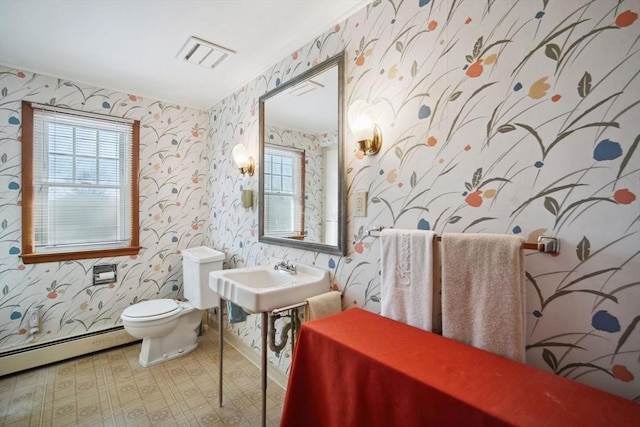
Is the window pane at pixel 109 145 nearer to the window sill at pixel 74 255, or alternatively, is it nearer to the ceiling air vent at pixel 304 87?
the window sill at pixel 74 255

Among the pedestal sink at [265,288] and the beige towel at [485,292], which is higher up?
the beige towel at [485,292]

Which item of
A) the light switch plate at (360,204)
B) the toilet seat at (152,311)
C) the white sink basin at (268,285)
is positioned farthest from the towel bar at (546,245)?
the toilet seat at (152,311)

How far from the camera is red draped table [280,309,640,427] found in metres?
0.69

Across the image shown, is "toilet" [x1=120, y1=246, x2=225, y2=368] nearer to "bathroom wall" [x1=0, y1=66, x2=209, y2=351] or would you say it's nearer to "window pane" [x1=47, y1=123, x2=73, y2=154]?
"bathroom wall" [x1=0, y1=66, x2=209, y2=351]

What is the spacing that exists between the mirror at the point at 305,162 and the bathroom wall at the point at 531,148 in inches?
7.0

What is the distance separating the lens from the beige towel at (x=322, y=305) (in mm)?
1489

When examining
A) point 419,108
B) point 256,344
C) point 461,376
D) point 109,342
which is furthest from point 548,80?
point 109,342

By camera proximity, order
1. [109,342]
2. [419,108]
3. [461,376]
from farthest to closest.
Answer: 1. [109,342]
2. [419,108]
3. [461,376]

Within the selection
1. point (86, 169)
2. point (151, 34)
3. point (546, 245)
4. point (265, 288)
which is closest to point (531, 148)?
point (546, 245)

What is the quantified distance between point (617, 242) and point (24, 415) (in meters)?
3.03

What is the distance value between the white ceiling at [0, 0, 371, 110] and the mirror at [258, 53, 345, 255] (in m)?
0.27

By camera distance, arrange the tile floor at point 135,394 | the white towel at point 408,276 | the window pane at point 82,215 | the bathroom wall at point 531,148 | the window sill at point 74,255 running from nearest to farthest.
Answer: the bathroom wall at point 531,148
the white towel at point 408,276
the tile floor at point 135,394
the window sill at point 74,255
the window pane at point 82,215

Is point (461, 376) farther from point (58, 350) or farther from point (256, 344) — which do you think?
point (58, 350)

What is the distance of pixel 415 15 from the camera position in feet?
4.22
